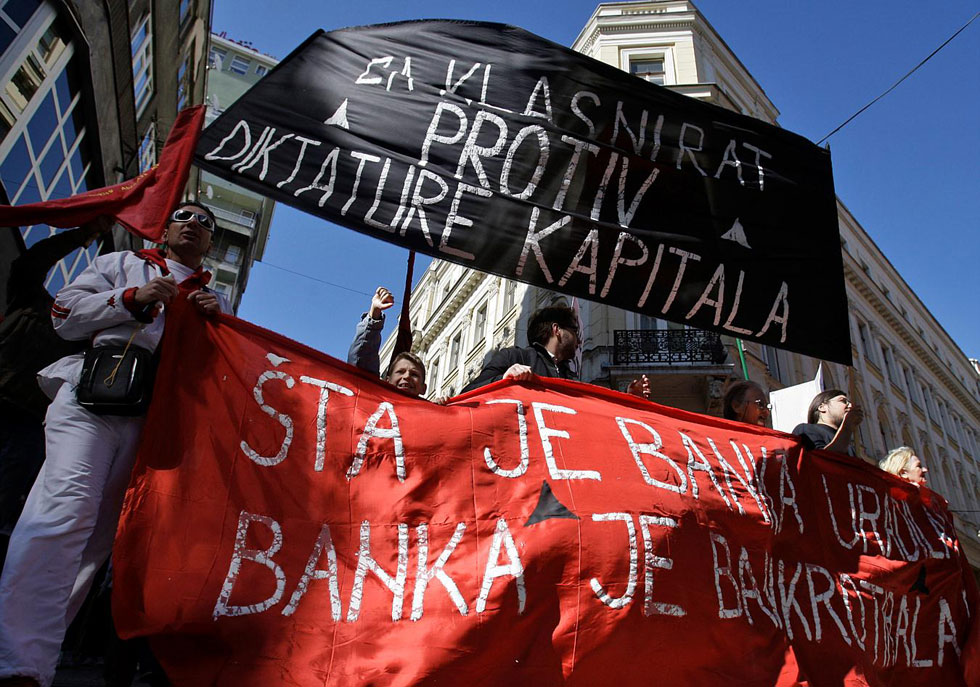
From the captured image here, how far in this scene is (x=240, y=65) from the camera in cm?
4969

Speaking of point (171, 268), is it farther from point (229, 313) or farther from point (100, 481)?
point (100, 481)

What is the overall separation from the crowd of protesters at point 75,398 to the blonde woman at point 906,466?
302 centimetres

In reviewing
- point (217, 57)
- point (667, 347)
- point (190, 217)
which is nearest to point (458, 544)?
point (190, 217)

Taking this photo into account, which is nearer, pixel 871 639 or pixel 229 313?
pixel 229 313

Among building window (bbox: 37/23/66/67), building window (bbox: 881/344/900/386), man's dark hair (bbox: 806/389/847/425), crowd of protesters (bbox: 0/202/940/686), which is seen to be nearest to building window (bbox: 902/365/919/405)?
building window (bbox: 881/344/900/386)

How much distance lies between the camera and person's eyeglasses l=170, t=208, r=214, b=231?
2.77 m

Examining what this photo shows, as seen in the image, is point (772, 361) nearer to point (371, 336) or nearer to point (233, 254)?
point (371, 336)

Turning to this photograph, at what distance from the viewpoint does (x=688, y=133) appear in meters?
3.89

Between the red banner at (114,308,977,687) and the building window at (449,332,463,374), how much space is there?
24.3 m

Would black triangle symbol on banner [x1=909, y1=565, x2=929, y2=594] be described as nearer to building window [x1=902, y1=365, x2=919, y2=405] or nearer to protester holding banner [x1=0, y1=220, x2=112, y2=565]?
protester holding banner [x1=0, y1=220, x2=112, y2=565]

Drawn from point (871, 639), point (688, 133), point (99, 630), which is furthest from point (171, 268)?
point (871, 639)

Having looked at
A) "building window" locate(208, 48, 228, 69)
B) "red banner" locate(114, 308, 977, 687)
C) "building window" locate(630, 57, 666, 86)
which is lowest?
"red banner" locate(114, 308, 977, 687)

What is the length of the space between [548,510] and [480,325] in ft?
76.3

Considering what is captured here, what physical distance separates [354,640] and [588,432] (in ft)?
4.46
